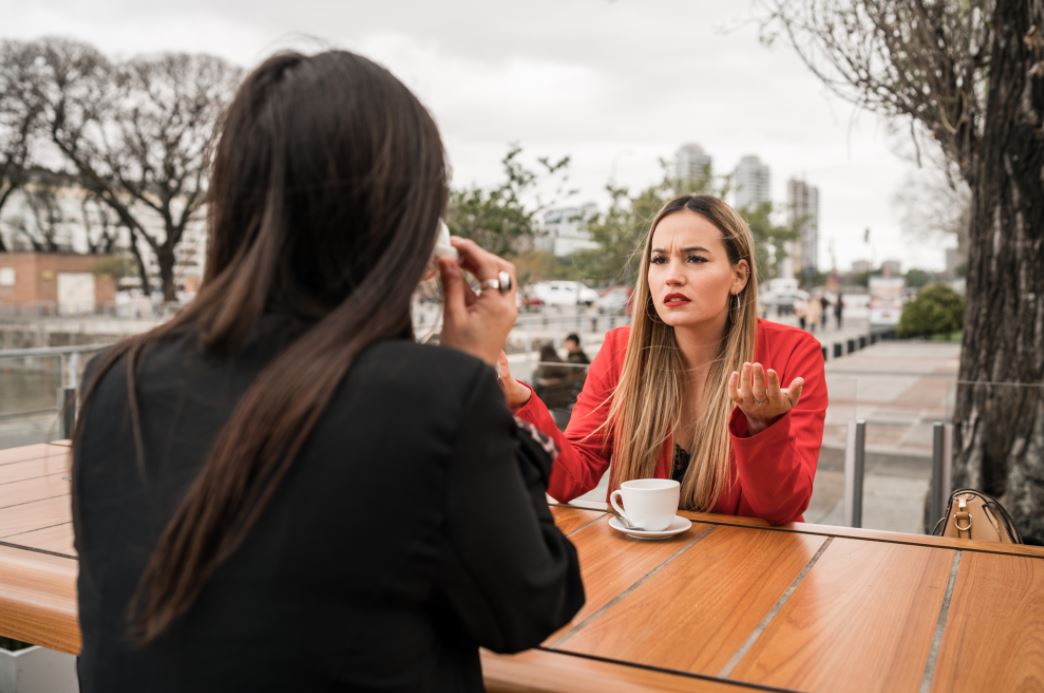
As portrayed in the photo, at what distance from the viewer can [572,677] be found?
3.94 feet

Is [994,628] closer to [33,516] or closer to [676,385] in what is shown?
[676,385]

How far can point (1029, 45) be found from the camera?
4117 mm

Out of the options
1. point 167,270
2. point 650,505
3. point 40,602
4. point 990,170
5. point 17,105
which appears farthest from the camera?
point 167,270

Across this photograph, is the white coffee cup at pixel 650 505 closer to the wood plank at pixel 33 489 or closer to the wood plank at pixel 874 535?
the wood plank at pixel 874 535

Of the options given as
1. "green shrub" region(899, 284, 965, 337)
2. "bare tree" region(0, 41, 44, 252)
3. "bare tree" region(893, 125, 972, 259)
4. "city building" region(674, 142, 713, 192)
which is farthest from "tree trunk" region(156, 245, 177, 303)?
"bare tree" region(893, 125, 972, 259)

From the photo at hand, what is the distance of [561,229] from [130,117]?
26311 millimetres

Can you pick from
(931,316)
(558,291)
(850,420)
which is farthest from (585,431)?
(931,316)

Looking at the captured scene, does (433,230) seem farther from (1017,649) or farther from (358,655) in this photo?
(1017,649)

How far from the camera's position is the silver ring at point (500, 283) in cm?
123

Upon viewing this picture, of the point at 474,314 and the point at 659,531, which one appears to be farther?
the point at 659,531

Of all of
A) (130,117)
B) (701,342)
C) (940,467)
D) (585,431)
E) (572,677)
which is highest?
(130,117)

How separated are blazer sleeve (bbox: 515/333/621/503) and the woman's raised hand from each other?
92cm

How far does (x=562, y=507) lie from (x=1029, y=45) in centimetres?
351

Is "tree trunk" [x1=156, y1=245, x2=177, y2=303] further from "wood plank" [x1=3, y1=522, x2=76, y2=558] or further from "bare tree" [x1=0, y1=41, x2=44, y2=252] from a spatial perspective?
"wood plank" [x1=3, y1=522, x2=76, y2=558]
